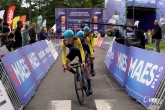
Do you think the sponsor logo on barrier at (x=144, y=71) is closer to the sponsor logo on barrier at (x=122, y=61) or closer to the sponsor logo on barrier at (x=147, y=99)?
the sponsor logo on barrier at (x=147, y=99)

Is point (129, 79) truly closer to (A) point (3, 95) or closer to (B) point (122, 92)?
(B) point (122, 92)

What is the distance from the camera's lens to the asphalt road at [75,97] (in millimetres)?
8562

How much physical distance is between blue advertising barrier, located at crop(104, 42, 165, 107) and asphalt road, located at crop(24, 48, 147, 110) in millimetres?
256

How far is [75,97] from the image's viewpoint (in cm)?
981

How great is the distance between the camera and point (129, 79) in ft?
33.0

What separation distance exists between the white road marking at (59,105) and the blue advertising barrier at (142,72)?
176 cm

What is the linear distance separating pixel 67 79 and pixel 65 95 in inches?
130

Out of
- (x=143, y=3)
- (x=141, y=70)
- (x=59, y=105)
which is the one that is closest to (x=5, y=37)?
(x=59, y=105)

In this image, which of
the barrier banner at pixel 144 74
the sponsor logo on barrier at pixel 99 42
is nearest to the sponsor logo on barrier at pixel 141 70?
the barrier banner at pixel 144 74

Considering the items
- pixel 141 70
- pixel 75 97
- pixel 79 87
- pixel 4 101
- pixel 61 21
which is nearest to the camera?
pixel 4 101

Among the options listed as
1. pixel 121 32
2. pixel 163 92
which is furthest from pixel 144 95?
pixel 121 32

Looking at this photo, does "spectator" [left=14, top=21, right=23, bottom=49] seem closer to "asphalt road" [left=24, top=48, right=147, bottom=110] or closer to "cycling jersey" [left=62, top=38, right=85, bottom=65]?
"asphalt road" [left=24, top=48, right=147, bottom=110]

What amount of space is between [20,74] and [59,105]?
4.25 feet

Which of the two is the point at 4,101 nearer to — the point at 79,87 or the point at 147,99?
the point at 79,87
